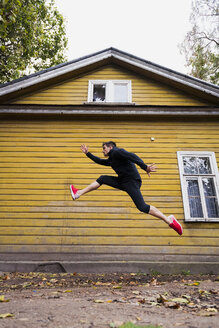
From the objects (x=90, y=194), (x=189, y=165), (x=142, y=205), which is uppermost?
(x=189, y=165)

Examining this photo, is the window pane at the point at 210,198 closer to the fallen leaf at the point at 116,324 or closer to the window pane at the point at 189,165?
the window pane at the point at 189,165

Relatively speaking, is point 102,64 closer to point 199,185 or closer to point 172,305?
point 199,185

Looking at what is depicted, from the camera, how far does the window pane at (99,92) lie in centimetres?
761

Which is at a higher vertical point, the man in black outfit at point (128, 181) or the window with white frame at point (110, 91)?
the window with white frame at point (110, 91)

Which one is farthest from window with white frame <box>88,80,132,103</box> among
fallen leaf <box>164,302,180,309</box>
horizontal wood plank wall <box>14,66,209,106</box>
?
fallen leaf <box>164,302,180,309</box>

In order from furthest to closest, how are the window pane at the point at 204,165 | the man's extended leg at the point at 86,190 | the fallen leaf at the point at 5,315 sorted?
the window pane at the point at 204,165 → the man's extended leg at the point at 86,190 → the fallen leaf at the point at 5,315

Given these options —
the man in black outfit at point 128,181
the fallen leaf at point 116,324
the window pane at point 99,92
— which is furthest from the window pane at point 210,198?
the fallen leaf at point 116,324

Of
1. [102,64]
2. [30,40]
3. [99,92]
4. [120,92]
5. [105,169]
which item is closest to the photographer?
[105,169]

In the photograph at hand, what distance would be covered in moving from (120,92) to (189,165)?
3647 millimetres

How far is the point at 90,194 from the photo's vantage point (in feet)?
19.5

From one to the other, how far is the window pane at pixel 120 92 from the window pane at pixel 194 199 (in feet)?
12.2

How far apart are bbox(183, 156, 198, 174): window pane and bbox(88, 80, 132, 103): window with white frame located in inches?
115

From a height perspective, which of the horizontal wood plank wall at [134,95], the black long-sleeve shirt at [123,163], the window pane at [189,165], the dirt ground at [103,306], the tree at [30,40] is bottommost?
the dirt ground at [103,306]

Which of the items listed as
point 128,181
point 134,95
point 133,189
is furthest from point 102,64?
point 133,189
